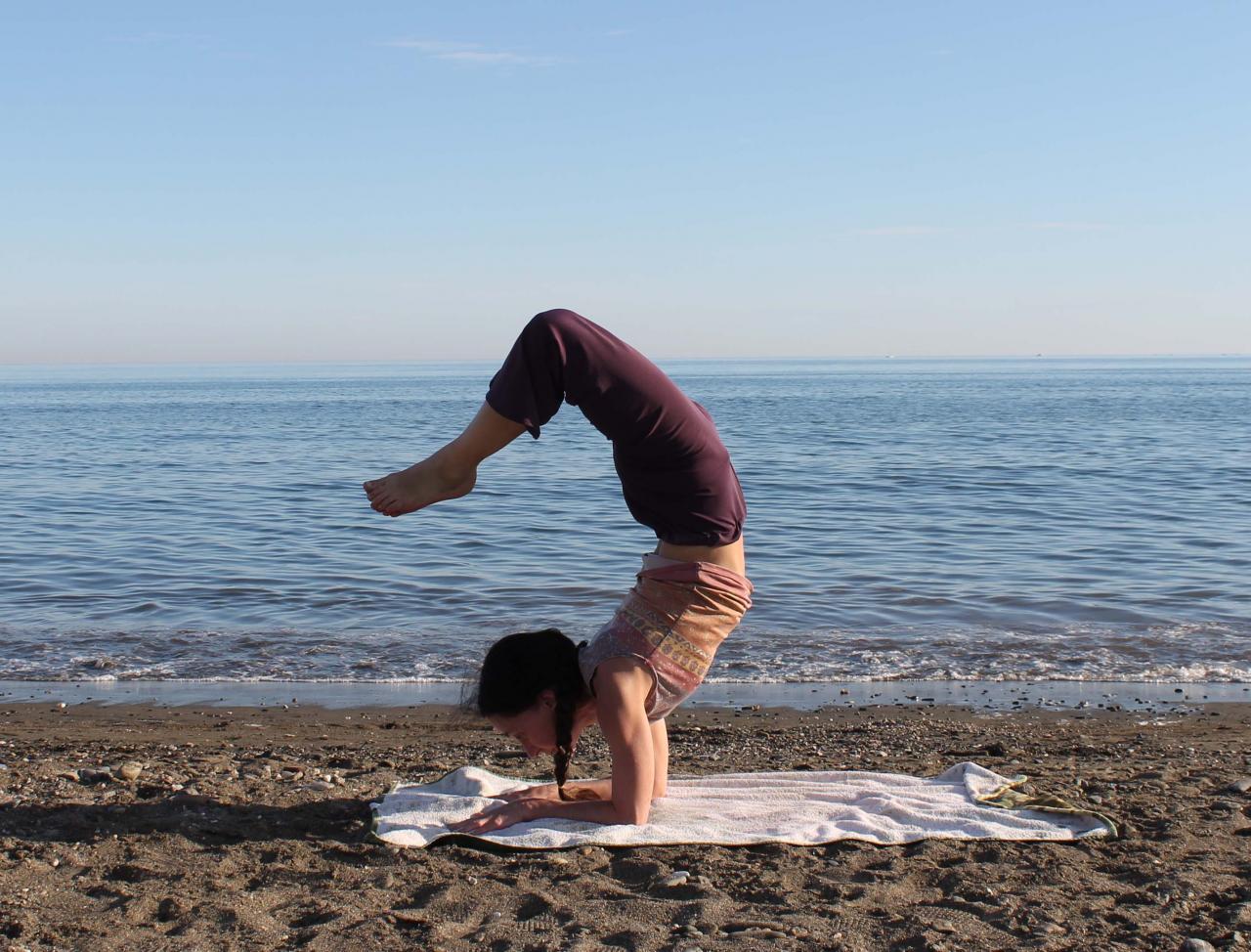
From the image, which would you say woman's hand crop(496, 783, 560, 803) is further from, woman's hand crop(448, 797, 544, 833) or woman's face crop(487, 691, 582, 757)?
woman's face crop(487, 691, 582, 757)

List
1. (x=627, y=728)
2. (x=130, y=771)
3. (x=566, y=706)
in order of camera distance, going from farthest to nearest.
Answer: (x=130, y=771)
(x=566, y=706)
(x=627, y=728)

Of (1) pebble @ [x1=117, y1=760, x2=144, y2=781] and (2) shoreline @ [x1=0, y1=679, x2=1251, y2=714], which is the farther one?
(2) shoreline @ [x1=0, y1=679, x2=1251, y2=714]

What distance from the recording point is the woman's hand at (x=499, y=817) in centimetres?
439

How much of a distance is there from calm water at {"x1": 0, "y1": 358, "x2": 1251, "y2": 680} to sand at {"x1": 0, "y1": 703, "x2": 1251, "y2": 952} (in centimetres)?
310

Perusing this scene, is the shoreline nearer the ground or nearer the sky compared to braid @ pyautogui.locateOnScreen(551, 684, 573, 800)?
nearer the ground

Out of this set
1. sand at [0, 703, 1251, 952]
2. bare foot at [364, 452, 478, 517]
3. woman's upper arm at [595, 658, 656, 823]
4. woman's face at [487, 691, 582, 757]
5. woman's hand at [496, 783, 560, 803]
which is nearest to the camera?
sand at [0, 703, 1251, 952]

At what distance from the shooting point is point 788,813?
464cm

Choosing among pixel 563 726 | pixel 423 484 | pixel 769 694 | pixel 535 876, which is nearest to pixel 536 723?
pixel 563 726

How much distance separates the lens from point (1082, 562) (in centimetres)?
1226

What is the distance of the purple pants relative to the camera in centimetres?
358

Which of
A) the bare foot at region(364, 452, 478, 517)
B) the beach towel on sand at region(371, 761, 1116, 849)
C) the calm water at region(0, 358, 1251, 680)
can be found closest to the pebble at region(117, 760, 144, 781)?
the beach towel on sand at region(371, 761, 1116, 849)

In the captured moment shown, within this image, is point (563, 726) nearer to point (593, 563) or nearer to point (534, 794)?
point (534, 794)

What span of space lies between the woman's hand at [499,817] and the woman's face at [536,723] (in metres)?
0.24

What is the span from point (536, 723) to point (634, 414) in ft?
4.29
